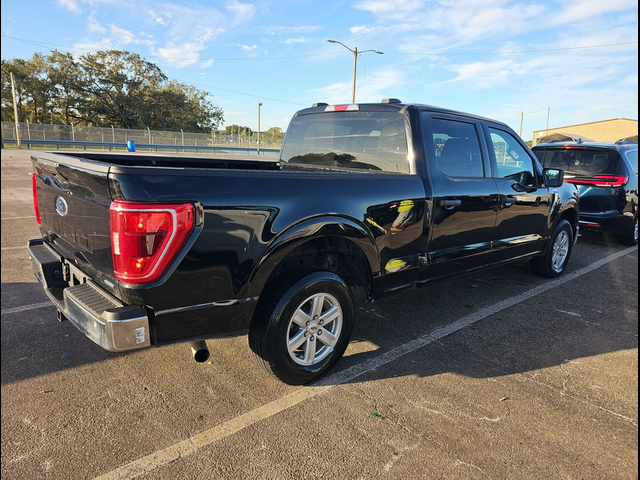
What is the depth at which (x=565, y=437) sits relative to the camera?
2.47 m

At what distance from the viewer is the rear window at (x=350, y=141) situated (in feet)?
11.7

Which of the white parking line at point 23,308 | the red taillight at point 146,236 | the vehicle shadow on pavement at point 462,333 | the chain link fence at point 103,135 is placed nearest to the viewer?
the red taillight at point 146,236

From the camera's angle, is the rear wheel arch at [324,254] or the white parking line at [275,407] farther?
the rear wheel arch at [324,254]

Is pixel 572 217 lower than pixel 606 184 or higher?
lower

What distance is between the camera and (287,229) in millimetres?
2541

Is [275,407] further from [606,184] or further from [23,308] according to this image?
[606,184]

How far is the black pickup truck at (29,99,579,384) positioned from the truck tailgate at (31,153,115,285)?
15 millimetres

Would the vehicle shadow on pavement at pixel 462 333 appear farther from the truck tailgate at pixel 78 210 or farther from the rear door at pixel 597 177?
the rear door at pixel 597 177

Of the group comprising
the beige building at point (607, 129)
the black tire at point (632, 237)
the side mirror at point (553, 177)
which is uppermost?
the beige building at point (607, 129)

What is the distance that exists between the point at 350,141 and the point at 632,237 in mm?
6542

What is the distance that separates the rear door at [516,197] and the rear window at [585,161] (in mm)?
3140

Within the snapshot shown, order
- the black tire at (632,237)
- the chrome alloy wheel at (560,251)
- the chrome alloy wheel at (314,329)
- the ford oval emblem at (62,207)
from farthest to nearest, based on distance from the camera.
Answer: the black tire at (632,237) < the chrome alloy wheel at (560,251) < the chrome alloy wheel at (314,329) < the ford oval emblem at (62,207)

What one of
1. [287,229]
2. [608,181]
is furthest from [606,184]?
[287,229]

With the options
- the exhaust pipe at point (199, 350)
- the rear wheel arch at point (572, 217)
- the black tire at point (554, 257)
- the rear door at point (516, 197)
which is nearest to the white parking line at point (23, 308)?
the exhaust pipe at point (199, 350)
